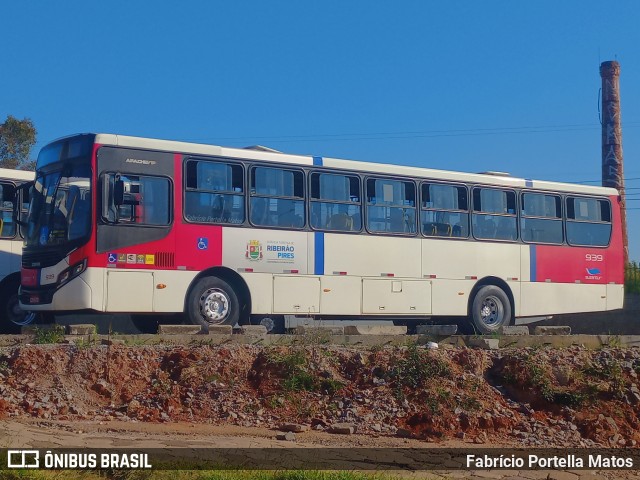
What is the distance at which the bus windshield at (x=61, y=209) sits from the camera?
594 inches

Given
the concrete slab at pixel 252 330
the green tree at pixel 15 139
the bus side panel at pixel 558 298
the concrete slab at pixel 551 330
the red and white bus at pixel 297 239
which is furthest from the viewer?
the green tree at pixel 15 139

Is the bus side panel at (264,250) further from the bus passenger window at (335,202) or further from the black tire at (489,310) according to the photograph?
the black tire at (489,310)

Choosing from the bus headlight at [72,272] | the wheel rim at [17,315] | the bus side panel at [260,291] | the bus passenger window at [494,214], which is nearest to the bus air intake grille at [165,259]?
the bus headlight at [72,272]

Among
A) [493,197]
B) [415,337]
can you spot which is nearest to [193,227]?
[415,337]

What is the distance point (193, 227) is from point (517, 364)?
605cm

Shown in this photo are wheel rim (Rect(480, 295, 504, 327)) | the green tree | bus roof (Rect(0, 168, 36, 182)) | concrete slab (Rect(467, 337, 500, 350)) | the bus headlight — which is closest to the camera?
concrete slab (Rect(467, 337, 500, 350))

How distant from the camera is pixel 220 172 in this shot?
54.2ft

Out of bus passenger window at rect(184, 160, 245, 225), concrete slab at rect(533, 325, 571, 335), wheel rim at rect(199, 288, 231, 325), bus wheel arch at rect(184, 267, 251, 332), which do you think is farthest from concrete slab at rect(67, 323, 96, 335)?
concrete slab at rect(533, 325, 571, 335)

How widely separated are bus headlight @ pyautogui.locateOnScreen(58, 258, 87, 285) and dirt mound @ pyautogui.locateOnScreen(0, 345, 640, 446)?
8.61ft

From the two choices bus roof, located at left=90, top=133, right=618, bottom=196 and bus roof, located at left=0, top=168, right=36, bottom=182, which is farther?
bus roof, located at left=0, top=168, right=36, bottom=182

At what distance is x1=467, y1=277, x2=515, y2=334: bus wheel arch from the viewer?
766 inches

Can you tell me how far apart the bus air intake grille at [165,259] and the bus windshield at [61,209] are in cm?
125

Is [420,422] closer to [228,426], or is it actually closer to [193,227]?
[228,426]

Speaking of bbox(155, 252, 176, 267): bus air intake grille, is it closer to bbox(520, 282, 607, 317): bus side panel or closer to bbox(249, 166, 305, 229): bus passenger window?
bbox(249, 166, 305, 229): bus passenger window
